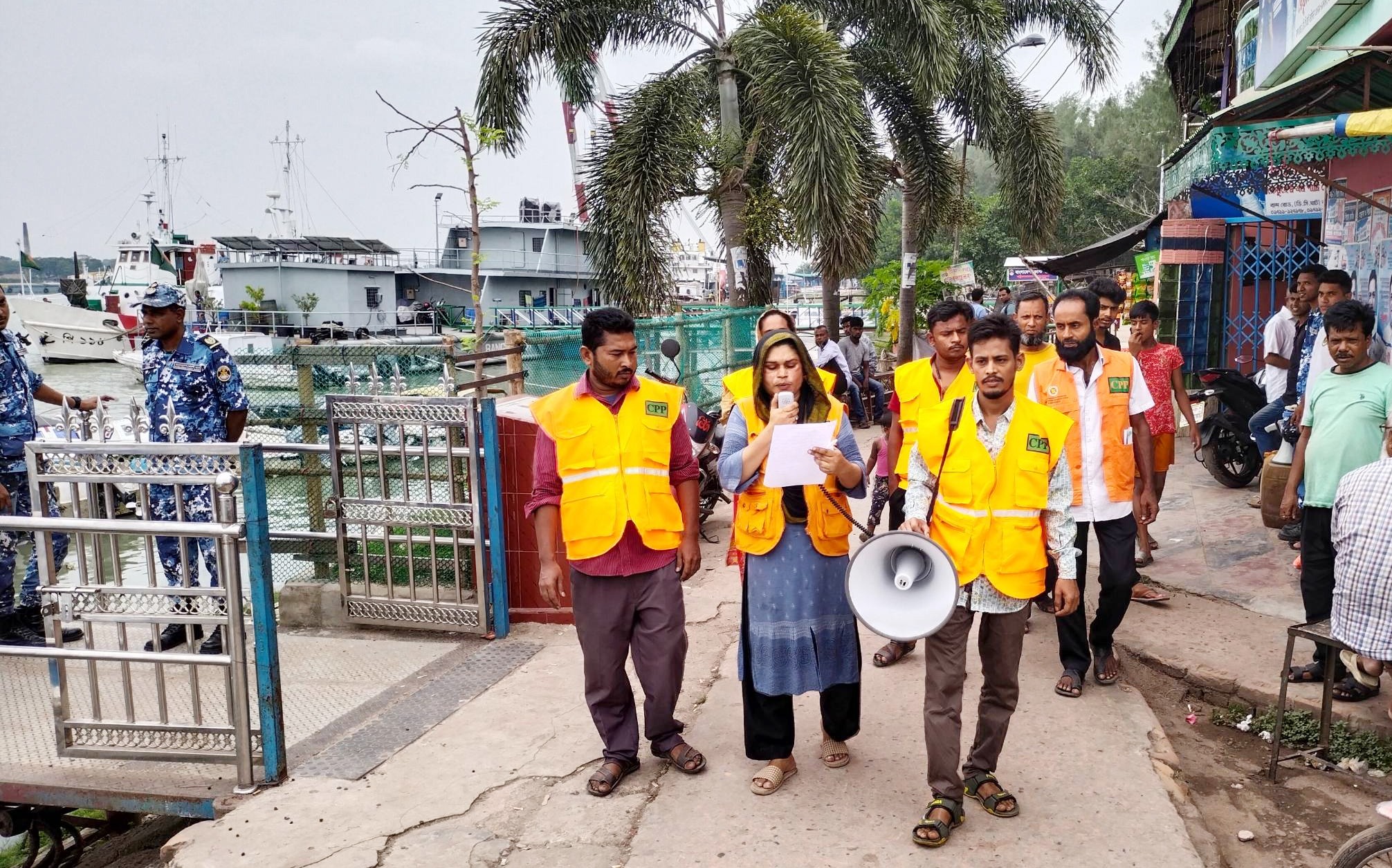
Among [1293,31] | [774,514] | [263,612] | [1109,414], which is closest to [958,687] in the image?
[774,514]

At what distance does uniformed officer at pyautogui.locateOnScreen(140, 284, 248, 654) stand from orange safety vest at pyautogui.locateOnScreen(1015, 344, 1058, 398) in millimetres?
3938

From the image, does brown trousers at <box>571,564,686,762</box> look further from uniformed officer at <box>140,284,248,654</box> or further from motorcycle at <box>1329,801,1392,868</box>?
uniformed officer at <box>140,284,248,654</box>

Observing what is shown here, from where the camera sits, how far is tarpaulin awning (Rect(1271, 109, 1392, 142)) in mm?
4613

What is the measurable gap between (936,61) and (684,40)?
3492 millimetres

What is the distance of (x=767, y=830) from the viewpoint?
3365 millimetres

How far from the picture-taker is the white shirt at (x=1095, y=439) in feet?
15.0

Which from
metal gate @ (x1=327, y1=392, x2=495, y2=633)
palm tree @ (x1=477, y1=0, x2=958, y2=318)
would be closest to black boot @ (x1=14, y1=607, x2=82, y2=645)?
metal gate @ (x1=327, y1=392, x2=495, y2=633)

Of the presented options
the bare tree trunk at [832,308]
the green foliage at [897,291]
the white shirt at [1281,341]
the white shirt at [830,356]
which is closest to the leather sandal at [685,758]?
the white shirt at [830,356]

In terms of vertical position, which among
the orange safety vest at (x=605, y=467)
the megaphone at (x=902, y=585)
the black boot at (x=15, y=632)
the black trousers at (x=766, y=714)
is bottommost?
the black boot at (x=15, y=632)

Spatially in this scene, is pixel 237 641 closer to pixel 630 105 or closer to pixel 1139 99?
→ pixel 630 105

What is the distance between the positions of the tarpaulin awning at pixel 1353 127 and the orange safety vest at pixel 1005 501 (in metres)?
2.67

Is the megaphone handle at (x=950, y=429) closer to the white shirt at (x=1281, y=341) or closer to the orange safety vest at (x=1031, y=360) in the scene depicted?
the orange safety vest at (x=1031, y=360)

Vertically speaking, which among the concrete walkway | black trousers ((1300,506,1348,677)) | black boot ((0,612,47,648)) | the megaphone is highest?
the megaphone

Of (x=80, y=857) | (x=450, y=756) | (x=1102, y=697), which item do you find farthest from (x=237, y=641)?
(x=1102, y=697)
